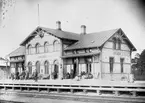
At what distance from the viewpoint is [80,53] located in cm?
2180

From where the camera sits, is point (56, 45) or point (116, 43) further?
point (56, 45)

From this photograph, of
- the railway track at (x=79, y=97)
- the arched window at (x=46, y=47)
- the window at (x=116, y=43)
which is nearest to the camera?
the railway track at (x=79, y=97)

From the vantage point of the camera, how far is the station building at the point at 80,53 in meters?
20.6

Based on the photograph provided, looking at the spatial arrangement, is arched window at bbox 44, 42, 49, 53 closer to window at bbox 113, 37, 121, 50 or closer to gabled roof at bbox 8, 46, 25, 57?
gabled roof at bbox 8, 46, 25, 57

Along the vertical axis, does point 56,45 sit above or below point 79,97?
above

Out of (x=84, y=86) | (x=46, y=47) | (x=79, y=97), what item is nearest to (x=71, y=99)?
(x=79, y=97)

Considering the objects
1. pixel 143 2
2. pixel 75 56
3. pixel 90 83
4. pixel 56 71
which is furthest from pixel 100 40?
pixel 143 2

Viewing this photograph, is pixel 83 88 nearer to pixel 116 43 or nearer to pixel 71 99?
pixel 71 99

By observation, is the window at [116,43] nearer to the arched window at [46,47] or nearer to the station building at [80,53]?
the station building at [80,53]

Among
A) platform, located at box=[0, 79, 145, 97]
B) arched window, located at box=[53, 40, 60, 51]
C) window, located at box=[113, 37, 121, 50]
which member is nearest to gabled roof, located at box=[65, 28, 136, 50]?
window, located at box=[113, 37, 121, 50]

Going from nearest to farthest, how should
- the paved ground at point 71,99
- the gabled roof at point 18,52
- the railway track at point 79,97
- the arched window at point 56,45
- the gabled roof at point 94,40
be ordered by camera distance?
the railway track at point 79,97
the paved ground at point 71,99
the gabled roof at point 94,40
the arched window at point 56,45
the gabled roof at point 18,52

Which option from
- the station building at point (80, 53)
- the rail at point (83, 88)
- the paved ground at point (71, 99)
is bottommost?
the paved ground at point (71, 99)

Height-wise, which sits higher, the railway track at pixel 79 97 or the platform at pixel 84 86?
the platform at pixel 84 86

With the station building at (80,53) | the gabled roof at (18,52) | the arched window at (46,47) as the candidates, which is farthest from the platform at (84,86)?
the gabled roof at (18,52)
